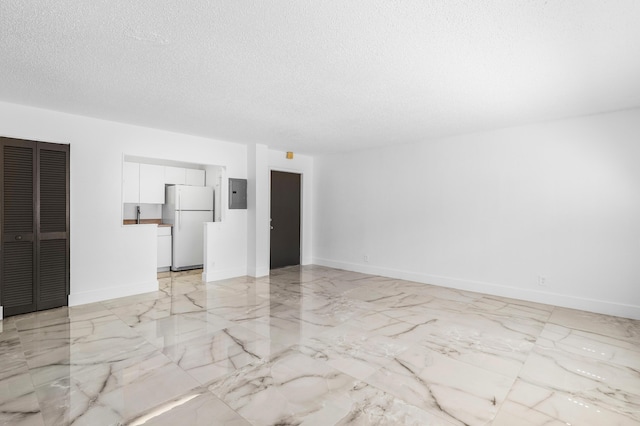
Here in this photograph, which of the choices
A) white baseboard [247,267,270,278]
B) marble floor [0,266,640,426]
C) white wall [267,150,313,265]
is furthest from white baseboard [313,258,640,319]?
white baseboard [247,267,270,278]

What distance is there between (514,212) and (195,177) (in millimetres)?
Result: 5986

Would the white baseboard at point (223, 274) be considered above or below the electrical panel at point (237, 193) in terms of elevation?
below

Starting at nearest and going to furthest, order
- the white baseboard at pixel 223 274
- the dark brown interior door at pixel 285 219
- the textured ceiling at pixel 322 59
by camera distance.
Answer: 1. the textured ceiling at pixel 322 59
2. the white baseboard at pixel 223 274
3. the dark brown interior door at pixel 285 219

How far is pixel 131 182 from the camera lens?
20.1ft

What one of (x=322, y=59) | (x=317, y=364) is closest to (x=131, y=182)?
(x=322, y=59)

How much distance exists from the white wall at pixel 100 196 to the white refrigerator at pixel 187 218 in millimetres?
1464

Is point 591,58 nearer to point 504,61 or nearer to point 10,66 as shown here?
point 504,61

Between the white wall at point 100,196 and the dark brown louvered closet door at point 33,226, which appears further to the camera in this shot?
the white wall at point 100,196

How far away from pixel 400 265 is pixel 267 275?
2.54 m

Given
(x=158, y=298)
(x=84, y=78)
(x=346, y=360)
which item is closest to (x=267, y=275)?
(x=158, y=298)

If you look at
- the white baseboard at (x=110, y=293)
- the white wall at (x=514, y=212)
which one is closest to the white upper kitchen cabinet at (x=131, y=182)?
the white baseboard at (x=110, y=293)

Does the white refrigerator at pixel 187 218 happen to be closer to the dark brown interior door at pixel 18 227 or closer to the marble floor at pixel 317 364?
the marble floor at pixel 317 364

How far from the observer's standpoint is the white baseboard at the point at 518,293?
4113mm

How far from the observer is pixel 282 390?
7.74ft
